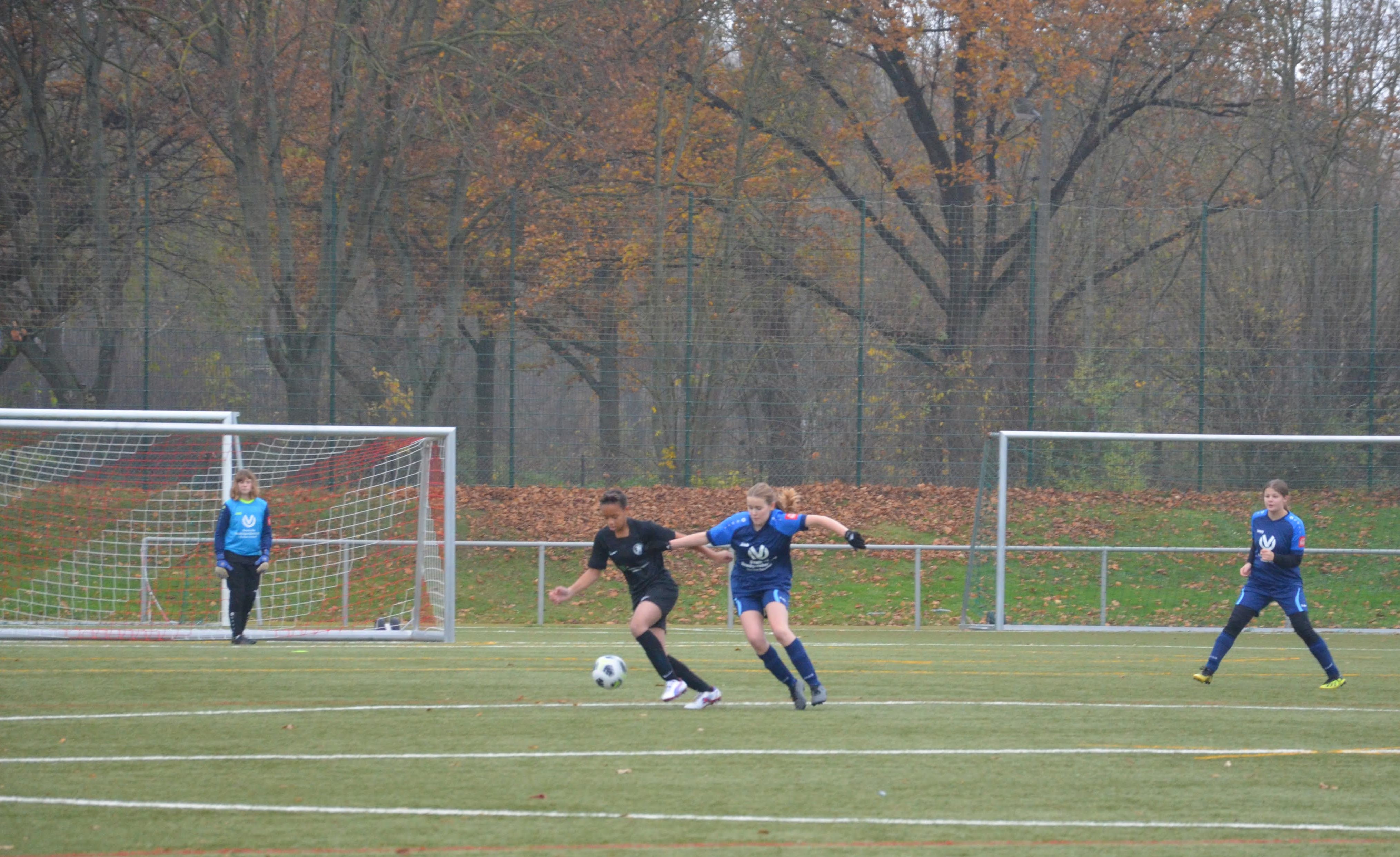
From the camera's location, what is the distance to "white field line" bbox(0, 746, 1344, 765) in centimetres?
760

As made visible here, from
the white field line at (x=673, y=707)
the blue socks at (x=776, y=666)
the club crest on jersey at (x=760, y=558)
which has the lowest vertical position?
the white field line at (x=673, y=707)

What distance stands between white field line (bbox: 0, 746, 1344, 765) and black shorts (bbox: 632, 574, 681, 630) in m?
1.76

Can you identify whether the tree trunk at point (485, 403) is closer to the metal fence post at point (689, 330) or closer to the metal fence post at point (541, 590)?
the metal fence post at point (541, 590)

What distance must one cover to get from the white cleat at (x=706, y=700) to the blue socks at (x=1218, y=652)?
13.4 ft

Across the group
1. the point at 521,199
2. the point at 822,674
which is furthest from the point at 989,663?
the point at 521,199

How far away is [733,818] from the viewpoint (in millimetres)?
6391

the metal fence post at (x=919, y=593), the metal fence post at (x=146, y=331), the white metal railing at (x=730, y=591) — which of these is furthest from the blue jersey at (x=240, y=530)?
the metal fence post at (x=146, y=331)

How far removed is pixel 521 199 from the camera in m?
22.5

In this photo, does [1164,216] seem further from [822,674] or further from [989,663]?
[822,674]

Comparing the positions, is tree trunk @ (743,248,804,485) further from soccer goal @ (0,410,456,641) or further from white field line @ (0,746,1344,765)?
white field line @ (0,746,1344,765)

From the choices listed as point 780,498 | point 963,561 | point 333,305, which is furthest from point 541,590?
point 780,498

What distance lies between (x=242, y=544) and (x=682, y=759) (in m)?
6.85

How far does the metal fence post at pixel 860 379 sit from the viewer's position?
21969 mm

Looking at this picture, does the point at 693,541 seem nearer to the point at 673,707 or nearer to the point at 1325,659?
the point at 673,707
